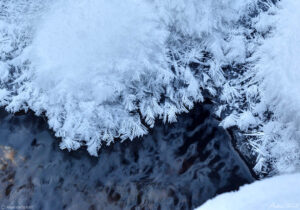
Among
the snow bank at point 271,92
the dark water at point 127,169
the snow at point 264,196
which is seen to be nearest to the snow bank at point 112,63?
the dark water at point 127,169

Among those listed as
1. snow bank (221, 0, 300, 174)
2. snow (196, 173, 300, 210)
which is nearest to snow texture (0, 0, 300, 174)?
snow bank (221, 0, 300, 174)

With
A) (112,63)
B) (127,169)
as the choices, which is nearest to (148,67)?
(112,63)

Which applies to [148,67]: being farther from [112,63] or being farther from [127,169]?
[127,169]

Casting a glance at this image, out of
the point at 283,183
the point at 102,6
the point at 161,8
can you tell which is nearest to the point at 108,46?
the point at 102,6

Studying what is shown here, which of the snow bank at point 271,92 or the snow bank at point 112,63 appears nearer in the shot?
the snow bank at point 271,92

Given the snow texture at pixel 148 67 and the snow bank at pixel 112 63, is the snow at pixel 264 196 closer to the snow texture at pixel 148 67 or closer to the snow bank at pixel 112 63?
the snow texture at pixel 148 67
